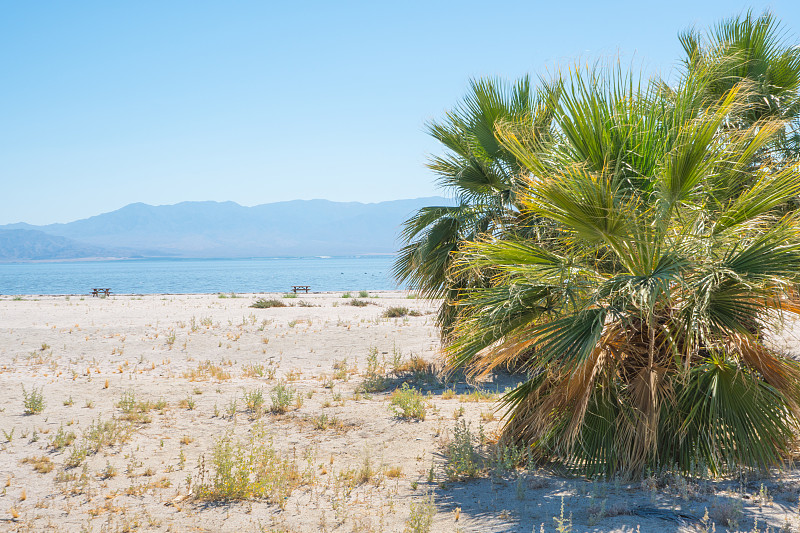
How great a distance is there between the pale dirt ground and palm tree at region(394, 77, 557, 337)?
233 centimetres

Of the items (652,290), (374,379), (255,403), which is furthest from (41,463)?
(652,290)

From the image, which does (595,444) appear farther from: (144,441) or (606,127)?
(144,441)

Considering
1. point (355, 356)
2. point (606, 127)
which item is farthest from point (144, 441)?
point (355, 356)

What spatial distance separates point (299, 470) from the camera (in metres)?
6.28

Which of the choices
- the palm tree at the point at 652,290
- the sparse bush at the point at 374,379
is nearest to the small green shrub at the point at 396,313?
the sparse bush at the point at 374,379

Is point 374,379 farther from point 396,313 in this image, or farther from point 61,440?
point 396,313

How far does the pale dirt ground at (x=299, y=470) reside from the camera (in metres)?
4.76

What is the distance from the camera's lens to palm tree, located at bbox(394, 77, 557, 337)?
8484 mm

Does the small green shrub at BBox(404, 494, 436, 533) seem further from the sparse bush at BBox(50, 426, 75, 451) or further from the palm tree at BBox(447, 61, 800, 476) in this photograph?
the sparse bush at BBox(50, 426, 75, 451)

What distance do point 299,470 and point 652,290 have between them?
4231mm

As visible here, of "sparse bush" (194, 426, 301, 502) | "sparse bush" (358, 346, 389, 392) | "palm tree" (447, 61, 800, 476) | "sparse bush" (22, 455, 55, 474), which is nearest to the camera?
"palm tree" (447, 61, 800, 476)

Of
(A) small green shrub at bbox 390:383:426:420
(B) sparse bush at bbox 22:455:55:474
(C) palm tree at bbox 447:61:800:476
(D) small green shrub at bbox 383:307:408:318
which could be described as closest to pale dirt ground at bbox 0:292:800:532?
(B) sparse bush at bbox 22:455:55:474

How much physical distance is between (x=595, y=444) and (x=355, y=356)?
984cm

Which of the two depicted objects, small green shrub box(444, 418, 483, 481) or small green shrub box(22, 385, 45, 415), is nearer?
small green shrub box(444, 418, 483, 481)
